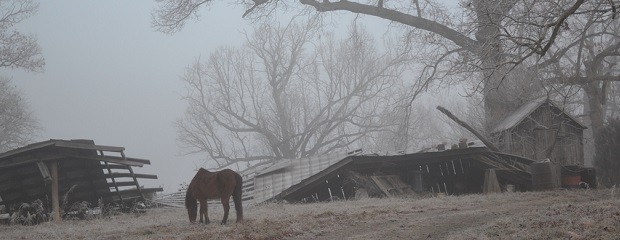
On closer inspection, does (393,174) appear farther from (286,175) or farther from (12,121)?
(12,121)

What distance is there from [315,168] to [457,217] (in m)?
10.9

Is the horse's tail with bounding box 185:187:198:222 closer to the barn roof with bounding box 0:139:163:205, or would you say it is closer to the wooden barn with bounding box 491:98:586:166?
the barn roof with bounding box 0:139:163:205

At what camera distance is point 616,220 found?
7.16 meters

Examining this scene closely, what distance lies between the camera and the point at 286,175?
21.5 meters

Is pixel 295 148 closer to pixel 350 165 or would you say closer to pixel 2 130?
pixel 2 130

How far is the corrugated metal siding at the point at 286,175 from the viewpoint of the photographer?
1988 centimetres

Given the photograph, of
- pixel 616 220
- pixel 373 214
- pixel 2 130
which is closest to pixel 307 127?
pixel 2 130

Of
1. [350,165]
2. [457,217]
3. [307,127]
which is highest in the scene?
[307,127]

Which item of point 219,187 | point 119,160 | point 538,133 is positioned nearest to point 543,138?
point 538,133

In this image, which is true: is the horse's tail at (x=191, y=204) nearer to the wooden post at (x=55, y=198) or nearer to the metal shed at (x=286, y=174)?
the wooden post at (x=55, y=198)

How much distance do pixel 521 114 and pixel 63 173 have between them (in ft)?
56.5

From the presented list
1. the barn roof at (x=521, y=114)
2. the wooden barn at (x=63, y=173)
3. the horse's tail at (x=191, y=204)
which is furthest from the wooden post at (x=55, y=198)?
the barn roof at (x=521, y=114)

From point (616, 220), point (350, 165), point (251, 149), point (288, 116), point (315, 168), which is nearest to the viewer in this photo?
point (616, 220)

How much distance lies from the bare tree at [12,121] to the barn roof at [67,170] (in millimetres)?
24217
